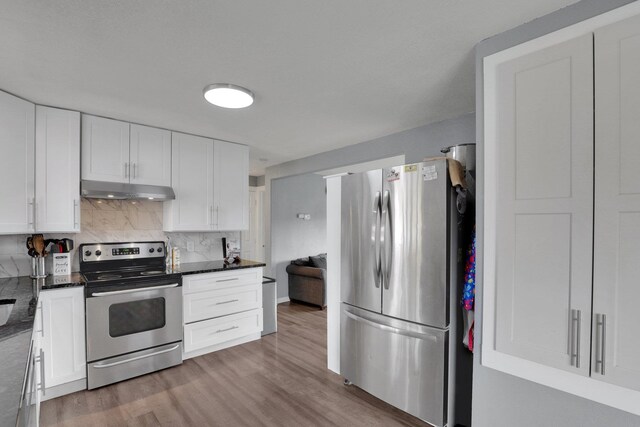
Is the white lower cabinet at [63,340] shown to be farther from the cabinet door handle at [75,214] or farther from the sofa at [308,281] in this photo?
the sofa at [308,281]

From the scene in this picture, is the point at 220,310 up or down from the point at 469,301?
down

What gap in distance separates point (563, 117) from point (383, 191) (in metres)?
1.20

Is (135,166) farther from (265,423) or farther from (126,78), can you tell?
(265,423)

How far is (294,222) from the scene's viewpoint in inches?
236

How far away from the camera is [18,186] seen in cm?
246

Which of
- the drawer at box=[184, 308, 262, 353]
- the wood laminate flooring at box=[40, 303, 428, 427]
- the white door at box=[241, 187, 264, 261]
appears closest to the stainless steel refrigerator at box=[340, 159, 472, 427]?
the wood laminate flooring at box=[40, 303, 428, 427]

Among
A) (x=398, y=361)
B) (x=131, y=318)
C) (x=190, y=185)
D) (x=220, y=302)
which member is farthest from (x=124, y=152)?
(x=398, y=361)

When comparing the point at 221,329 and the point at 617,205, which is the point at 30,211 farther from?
the point at 617,205

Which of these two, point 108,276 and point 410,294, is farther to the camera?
point 108,276

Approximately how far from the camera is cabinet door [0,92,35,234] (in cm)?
236

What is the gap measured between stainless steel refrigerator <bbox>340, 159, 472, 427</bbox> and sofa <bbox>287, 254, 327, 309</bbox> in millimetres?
2523

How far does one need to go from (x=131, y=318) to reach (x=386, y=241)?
8.00 feet

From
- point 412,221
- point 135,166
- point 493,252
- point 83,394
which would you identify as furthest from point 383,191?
point 83,394

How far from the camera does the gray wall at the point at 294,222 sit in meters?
5.62
